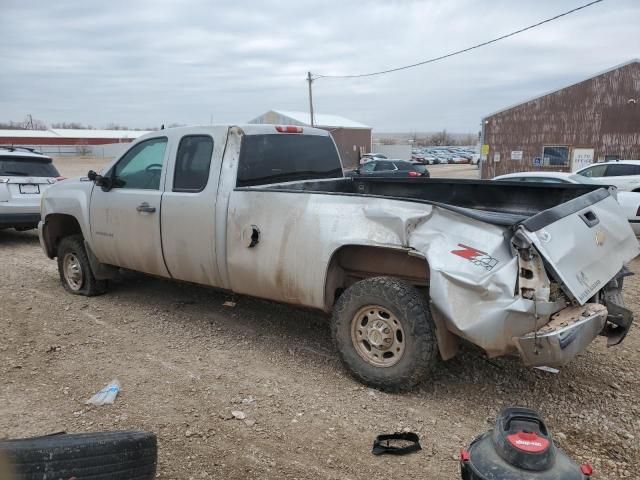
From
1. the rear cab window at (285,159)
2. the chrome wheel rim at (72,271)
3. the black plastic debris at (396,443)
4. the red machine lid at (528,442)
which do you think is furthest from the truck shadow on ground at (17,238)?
the red machine lid at (528,442)

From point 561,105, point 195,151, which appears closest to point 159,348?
point 195,151

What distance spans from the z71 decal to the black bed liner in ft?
2.95

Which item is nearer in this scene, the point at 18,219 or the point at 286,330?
the point at 286,330

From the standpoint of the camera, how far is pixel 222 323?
17.5ft

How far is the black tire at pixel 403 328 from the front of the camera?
3.57 m

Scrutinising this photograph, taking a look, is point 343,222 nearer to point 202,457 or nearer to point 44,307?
point 202,457

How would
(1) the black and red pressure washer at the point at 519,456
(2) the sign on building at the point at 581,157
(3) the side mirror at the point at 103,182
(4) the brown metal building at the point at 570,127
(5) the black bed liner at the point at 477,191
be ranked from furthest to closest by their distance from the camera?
(2) the sign on building at the point at 581,157 < (4) the brown metal building at the point at 570,127 < (3) the side mirror at the point at 103,182 < (5) the black bed liner at the point at 477,191 < (1) the black and red pressure washer at the point at 519,456

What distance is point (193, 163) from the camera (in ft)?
16.2

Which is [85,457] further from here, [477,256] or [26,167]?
[26,167]

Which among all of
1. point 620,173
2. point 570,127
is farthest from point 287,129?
point 570,127

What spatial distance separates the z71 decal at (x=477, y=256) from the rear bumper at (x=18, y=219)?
861cm

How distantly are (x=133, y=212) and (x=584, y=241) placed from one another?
13.3 ft

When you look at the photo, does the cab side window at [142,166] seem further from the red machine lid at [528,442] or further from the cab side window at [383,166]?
the cab side window at [383,166]

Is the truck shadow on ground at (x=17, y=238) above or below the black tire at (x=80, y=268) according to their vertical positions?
below
